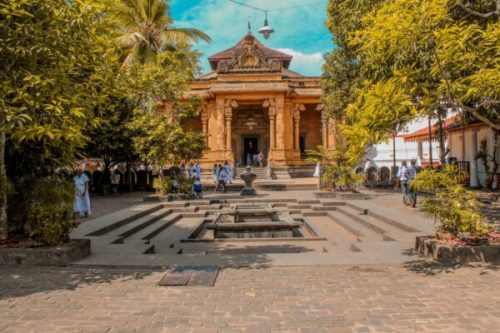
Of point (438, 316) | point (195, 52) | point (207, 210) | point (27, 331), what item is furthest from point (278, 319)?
point (195, 52)

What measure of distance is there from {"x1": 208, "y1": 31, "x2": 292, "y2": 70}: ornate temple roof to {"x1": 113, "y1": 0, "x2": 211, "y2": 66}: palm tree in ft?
25.7

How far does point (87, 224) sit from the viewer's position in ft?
33.8

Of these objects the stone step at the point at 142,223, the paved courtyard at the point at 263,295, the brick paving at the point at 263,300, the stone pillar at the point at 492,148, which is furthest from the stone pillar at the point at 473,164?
the brick paving at the point at 263,300

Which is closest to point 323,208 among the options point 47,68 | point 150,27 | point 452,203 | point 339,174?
point 339,174

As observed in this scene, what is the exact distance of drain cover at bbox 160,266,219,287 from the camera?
5.45 m

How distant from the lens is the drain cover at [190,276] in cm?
545

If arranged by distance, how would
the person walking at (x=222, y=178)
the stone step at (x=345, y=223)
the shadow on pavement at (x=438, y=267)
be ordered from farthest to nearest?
the person walking at (x=222, y=178) < the stone step at (x=345, y=223) < the shadow on pavement at (x=438, y=267)

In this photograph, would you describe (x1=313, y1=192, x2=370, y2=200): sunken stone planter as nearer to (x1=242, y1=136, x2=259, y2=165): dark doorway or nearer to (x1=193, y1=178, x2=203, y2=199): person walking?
(x1=193, y1=178, x2=203, y2=199): person walking

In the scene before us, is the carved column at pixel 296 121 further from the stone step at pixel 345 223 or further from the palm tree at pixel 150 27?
the stone step at pixel 345 223

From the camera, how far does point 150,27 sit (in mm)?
22750

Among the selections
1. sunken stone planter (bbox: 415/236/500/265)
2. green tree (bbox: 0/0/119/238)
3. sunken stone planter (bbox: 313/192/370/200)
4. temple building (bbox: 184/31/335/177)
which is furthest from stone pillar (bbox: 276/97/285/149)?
sunken stone planter (bbox: 415/236/500/265)

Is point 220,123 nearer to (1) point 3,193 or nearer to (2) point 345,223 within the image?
(2) point 345,223

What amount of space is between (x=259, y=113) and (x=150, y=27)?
1251 cm

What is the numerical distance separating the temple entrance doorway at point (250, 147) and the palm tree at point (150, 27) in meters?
11.7
